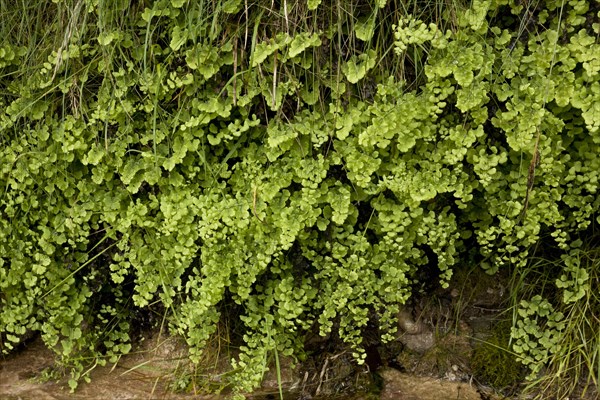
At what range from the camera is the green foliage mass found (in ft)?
8.97

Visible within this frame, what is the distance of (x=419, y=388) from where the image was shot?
333 centimetres

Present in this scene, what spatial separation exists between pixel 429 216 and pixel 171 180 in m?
1.06

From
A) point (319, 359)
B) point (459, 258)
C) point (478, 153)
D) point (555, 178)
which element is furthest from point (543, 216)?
point (319, 359)

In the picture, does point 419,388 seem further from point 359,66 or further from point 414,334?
point 359,66

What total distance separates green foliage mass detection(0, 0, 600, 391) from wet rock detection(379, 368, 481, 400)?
31 cm

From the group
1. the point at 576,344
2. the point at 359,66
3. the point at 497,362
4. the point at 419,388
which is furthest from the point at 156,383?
the point at 576,344

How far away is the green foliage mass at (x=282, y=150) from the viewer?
2.73 metres

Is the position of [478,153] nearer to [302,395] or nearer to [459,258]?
[459,258]

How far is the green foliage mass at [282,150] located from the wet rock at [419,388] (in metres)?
Result: 0.31

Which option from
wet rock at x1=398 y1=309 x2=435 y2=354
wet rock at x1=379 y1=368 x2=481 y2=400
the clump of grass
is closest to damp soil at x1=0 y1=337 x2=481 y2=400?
wet rock at x1=379 y1=368 x2=481 y2=400

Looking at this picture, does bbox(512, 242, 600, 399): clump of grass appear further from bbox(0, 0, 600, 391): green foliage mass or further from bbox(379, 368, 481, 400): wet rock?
bbox(379, 368, 481, 400): wet rock

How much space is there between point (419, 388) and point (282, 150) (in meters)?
1.30

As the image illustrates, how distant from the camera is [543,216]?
9.20 ft

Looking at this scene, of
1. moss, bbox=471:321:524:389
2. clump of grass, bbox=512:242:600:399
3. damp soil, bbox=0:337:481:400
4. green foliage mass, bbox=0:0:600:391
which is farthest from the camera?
damp soil, bbox=0:337:481:400
